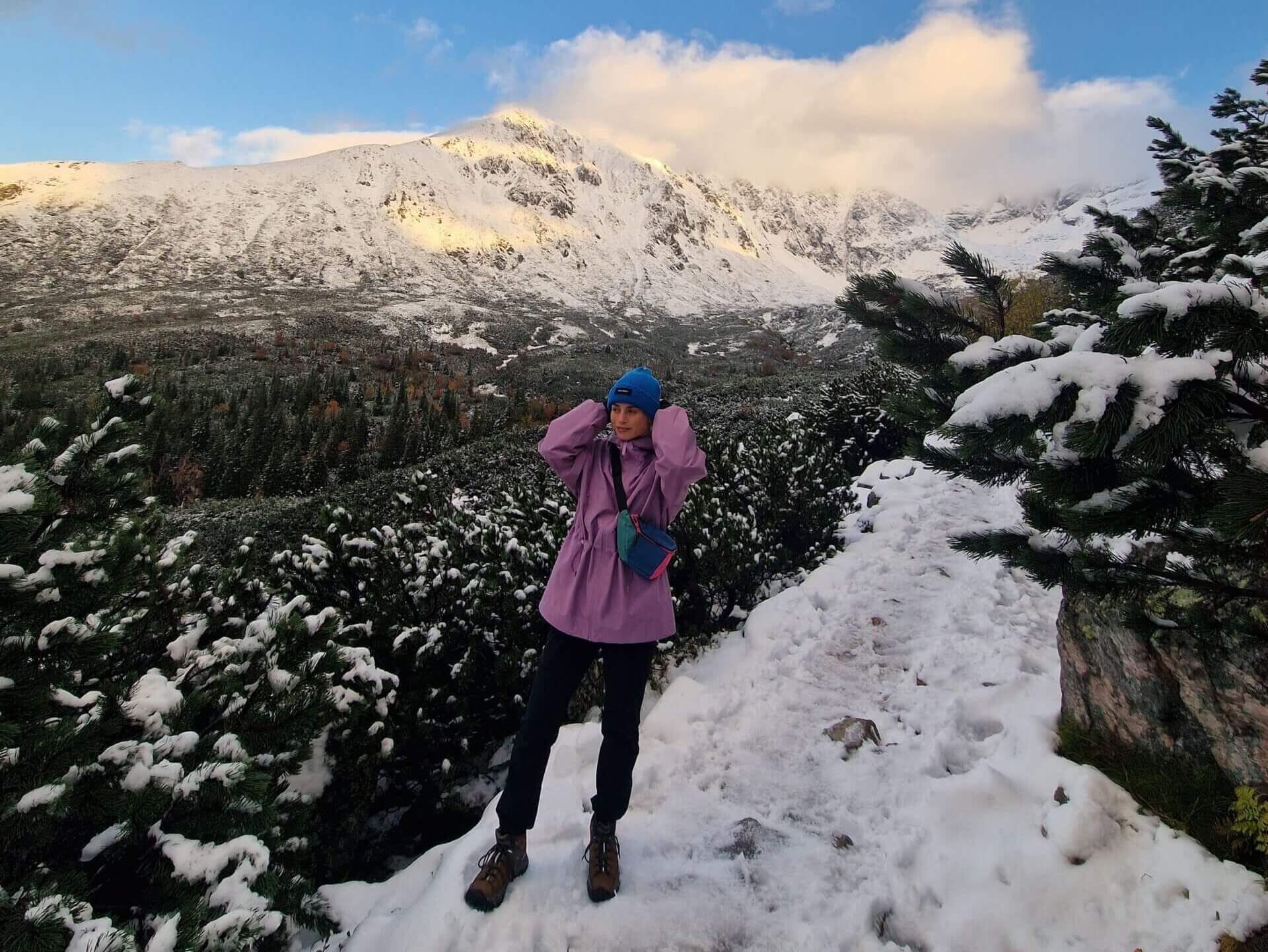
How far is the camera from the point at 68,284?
53156 mm

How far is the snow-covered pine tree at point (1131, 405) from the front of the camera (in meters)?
1.04

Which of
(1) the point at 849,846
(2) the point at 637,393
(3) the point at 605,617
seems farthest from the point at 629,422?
(1) the point at 849,846

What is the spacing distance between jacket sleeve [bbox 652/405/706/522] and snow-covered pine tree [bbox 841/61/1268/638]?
29.5 inches

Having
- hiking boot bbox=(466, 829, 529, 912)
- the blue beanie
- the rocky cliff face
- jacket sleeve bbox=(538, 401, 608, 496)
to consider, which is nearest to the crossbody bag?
jacket sleeve bbox=(538, 401, 608, 496)

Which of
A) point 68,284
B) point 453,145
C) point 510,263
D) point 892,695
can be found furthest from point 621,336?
Answer: point 453,145

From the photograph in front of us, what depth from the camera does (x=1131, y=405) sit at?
42.3 inches

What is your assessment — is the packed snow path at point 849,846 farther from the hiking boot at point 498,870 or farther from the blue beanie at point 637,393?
the blue beanie at point 637,393

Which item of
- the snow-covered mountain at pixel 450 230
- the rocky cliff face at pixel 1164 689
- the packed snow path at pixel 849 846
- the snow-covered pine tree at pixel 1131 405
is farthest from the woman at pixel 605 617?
the snow-covered mountain at pixel 450 230

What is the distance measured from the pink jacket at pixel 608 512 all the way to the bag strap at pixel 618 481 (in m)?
0.02

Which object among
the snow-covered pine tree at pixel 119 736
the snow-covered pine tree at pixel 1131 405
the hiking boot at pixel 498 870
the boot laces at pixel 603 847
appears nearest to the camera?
the snow-covered pine tree at pixel 1131 405

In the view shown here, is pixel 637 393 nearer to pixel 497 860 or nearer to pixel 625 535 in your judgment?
pixel 625 535

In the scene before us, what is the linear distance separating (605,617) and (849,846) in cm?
147

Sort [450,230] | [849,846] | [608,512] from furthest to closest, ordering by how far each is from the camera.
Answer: [450,230] → [849,846] → [608,512]

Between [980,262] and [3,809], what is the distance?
3.24 metres
